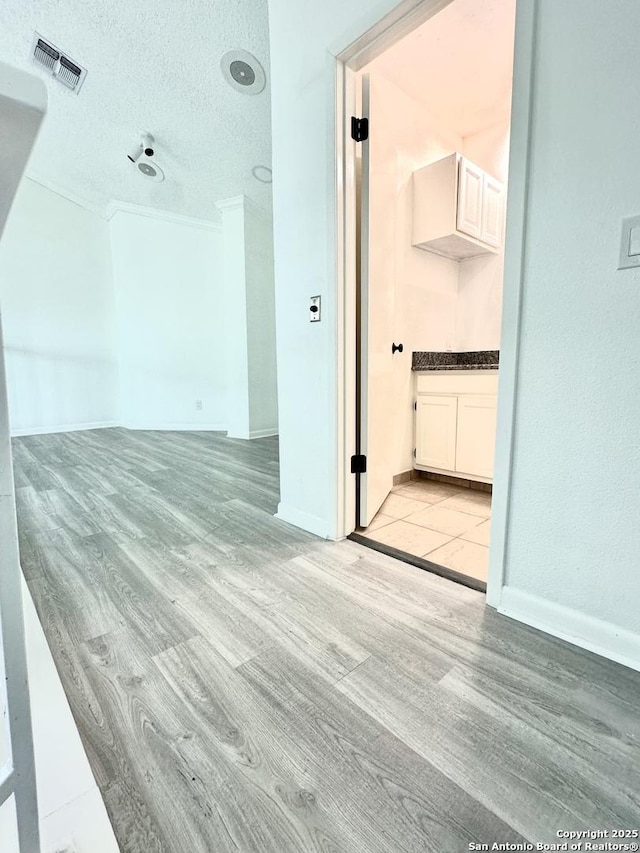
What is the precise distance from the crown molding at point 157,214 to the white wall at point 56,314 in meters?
0.37

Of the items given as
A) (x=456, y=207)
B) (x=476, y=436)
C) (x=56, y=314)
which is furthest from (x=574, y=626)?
(x=56, y=314)

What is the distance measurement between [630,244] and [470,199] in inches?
76.4

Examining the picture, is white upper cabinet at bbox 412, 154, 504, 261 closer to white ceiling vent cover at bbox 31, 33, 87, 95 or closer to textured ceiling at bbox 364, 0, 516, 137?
textured ceiling at bbox 364, 0, 516, 137

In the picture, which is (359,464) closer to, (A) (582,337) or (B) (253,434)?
(A) (582,337)

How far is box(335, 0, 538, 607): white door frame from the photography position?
1.14m

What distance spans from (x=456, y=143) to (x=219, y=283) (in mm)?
3272

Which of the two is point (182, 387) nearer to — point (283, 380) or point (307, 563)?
point (283, 380)

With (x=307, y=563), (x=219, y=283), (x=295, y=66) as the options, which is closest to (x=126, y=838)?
(x=307, y=563)

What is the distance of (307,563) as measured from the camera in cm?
163

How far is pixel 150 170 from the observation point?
415 cm

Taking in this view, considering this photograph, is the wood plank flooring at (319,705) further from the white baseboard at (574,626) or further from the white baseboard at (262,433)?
the white baseboard at (262,433)

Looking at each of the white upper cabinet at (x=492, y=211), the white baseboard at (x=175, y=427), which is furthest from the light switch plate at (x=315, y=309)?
the white baseboard at (x=175, y=427)


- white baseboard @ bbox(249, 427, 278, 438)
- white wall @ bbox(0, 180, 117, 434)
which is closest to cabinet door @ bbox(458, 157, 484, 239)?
white baseboard @ bbox(249, 427, 278, 438)

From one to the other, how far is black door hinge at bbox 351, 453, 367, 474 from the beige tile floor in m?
0.32
